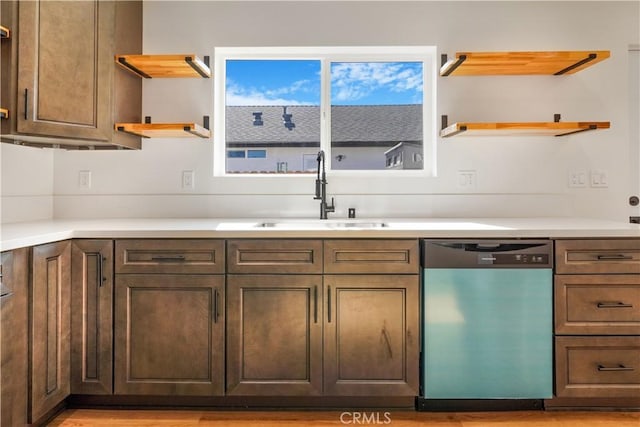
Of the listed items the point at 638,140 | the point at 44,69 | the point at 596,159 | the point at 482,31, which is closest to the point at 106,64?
the point at 44,69

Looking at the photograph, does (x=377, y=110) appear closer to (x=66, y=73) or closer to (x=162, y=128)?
(x=162, y=128)

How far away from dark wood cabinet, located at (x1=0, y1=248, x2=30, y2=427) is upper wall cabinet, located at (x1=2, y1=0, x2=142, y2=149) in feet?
2.22

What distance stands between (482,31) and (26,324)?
2766mm

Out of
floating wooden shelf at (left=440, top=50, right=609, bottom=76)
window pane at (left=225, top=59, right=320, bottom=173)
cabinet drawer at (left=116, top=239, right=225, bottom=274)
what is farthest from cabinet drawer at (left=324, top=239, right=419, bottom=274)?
floating wooden shelf at (left=440, top=50, right=609, bottom=76)

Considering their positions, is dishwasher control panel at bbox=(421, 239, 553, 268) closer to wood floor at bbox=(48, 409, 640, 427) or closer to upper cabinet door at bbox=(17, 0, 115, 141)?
wood floor at bbox=(48, 409, 640, 427)

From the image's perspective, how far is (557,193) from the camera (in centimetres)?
258

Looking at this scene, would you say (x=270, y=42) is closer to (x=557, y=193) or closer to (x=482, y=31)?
(x=482, y=31)

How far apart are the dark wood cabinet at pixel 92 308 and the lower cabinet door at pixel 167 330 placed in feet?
0.15

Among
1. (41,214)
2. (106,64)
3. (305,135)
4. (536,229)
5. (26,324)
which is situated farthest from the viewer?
(305,135)

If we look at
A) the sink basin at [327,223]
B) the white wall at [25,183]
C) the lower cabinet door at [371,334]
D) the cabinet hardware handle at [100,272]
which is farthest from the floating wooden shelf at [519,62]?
the white wall at [25,183]

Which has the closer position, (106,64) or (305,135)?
(106,64)

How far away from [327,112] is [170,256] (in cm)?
134

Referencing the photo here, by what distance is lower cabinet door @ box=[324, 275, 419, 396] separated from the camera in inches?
76.5

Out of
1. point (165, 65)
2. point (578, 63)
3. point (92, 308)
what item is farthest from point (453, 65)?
point (92, 308)
